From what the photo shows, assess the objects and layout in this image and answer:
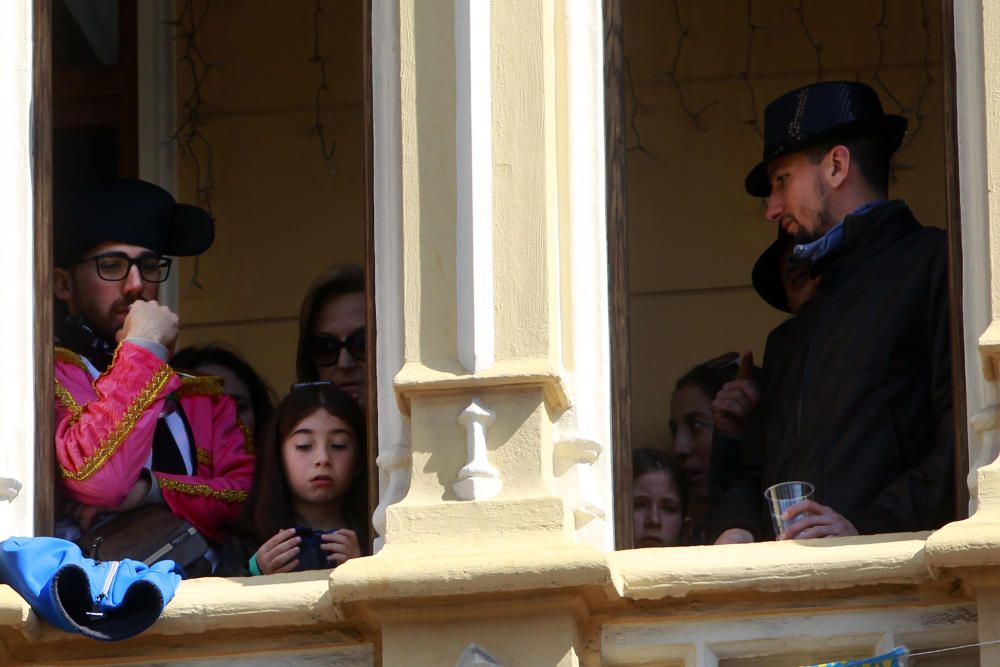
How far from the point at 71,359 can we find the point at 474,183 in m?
1.46

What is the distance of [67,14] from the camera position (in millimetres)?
12859

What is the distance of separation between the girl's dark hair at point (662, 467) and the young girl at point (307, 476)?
2.81ft

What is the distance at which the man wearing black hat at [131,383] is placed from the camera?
1045cm

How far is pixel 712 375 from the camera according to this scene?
38.7 ft

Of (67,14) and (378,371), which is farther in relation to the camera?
(67,14)

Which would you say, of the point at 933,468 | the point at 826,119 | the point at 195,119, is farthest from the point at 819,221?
the point at 195,119

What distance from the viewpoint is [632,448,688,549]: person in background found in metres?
11.0

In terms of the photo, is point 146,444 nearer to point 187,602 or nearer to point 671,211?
point 187,602

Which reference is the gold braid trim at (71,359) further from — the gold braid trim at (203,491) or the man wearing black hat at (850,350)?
the man wearing black hat at (850,350)

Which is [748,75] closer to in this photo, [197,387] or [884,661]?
[197,387]

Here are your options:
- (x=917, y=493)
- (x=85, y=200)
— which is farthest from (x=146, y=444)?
(x=917, y=493)

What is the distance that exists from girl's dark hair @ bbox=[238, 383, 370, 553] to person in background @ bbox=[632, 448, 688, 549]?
74 cm

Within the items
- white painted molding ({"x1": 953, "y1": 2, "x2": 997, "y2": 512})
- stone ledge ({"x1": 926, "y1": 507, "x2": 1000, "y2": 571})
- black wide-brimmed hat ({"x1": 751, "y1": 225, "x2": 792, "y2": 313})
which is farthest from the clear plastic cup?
black wide-brimmed hat ({"x1": 751, "y1": 225, "x2": 792, "y2": 313})

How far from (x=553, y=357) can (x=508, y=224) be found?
0.38 meters
